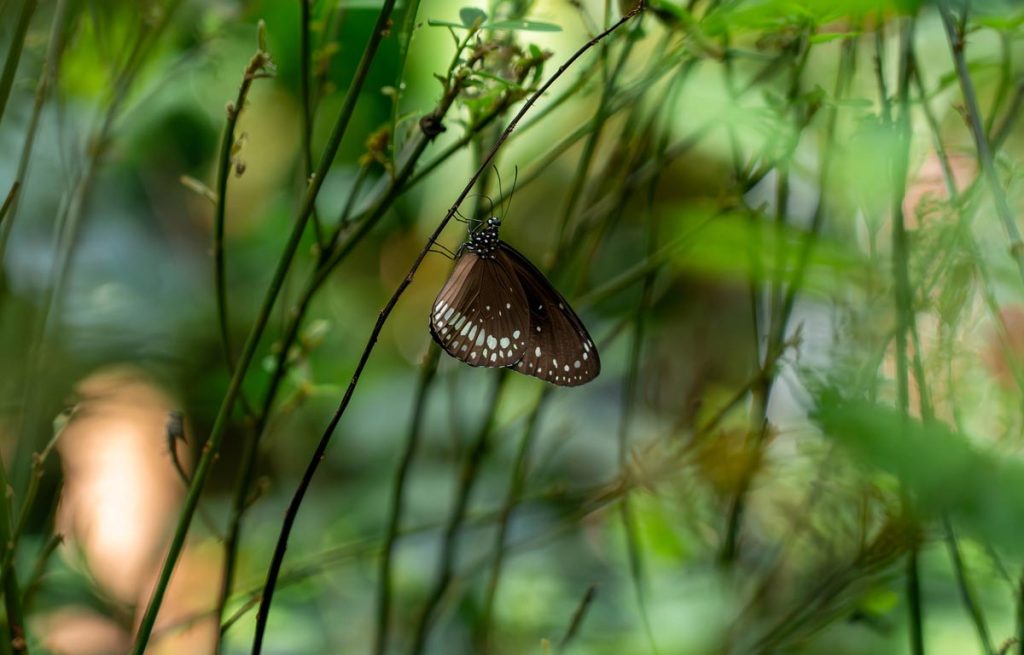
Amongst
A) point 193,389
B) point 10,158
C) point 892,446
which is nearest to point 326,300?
point 193,389

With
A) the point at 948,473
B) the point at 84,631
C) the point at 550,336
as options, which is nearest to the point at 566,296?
the point at 550,336

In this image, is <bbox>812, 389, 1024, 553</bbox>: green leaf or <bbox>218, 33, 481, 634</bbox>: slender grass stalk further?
<bbox>218, 33, 481, 634</bbox>: slender grass stalk

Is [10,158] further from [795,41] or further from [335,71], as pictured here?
[795,41]

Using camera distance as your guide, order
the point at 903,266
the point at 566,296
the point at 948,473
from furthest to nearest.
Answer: the point at 566,296 → the point at 903,266 → the point at 948,473

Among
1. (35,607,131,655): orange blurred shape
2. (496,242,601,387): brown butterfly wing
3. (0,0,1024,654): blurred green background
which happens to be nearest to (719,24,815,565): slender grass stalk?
(0,0,1024,654): blurred green background

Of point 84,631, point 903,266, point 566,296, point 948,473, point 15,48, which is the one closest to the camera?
point 948,473

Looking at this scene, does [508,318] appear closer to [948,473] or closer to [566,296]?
[566,296]

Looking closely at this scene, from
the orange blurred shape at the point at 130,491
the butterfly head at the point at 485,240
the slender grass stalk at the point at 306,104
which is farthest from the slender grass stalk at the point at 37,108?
the orange blurred shape at the point at 130,491

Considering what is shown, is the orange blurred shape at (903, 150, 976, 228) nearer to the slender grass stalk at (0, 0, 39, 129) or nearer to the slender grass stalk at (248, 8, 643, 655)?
the slender grass stalk at (248, 8, 643, 655)
